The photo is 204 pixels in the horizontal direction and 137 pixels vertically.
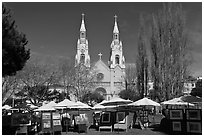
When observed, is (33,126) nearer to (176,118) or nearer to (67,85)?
(176,118)

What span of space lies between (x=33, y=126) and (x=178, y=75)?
553 inches

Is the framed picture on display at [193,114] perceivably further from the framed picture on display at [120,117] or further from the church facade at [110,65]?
the church facade at [110,65]

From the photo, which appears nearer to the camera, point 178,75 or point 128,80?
point 178,75

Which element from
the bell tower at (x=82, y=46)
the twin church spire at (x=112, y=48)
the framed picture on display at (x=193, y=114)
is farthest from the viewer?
the twin church spire at (x=112, y=48)

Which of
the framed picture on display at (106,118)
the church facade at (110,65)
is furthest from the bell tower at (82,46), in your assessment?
the framed picture on display at (106,118)

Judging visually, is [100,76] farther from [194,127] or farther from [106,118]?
[194,127]

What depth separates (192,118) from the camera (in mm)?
8641

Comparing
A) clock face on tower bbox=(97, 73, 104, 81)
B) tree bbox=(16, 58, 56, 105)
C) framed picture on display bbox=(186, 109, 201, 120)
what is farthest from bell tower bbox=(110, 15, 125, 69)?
framed picture on display bbox=(186, 109, 201, 120)

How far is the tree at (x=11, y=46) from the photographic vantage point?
7.52m

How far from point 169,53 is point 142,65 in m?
4.06

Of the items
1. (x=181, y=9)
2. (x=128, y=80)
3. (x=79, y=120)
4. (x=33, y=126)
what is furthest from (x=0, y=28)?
(x=128, y=80)

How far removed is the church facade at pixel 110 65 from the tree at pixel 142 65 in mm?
34904

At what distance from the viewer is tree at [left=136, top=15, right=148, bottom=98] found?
24.2 metres

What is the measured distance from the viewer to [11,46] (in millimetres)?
Answer: 7824
